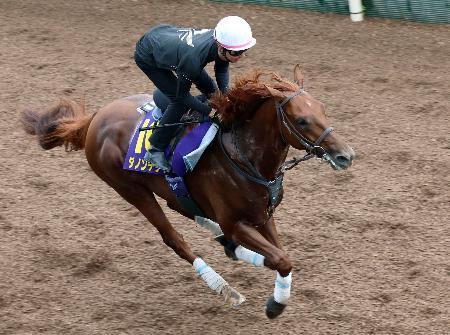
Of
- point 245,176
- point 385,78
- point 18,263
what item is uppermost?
point 245,176

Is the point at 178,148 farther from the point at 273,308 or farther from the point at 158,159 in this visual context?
the point at 273,308

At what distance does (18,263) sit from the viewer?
627cm

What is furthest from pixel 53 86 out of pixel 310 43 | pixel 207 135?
pixel 207 135

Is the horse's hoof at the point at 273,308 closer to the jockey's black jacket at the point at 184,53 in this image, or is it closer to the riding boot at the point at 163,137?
the riding boot at the point at 163,137

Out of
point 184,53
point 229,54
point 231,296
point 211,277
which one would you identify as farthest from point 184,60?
point 231,296

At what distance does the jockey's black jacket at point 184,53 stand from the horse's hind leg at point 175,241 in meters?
0.94

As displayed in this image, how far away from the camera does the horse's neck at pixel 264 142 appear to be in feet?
16.7

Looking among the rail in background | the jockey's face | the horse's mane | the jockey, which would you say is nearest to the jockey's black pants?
the jockey

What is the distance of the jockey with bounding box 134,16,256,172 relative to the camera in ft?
16.3

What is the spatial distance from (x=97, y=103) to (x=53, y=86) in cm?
83

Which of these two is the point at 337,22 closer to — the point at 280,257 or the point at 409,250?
the point at 409,250

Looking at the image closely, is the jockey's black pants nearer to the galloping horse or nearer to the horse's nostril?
the galloping horse

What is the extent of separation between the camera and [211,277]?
18.1 ft

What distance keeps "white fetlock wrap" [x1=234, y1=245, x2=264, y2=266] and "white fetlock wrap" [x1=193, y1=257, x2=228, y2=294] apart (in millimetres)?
200
